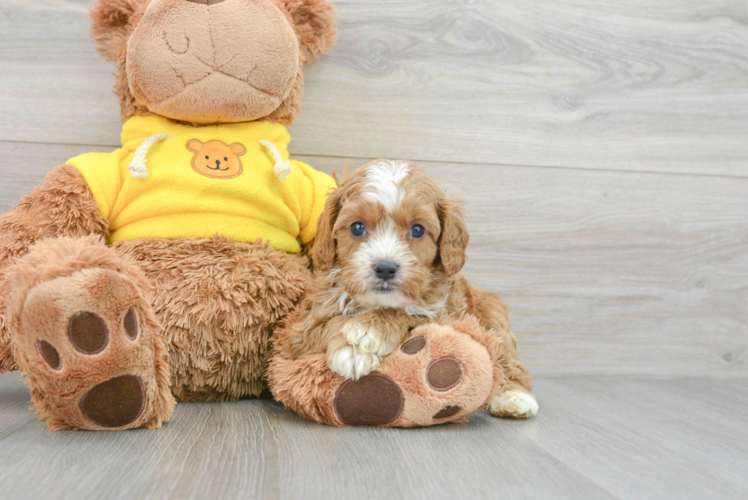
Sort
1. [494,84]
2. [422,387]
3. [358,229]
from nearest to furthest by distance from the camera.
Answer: [422,387] < [358,229] < [494,84]

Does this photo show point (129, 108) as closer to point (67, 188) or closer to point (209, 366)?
point (67, 188)

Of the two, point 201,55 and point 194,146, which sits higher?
point 201,55

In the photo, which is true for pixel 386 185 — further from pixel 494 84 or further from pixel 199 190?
pixel 494 84

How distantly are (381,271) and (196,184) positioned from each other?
1.85ft

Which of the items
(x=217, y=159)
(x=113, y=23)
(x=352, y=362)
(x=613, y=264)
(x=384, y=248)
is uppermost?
(x=113, y=23)

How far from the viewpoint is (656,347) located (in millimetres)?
2121

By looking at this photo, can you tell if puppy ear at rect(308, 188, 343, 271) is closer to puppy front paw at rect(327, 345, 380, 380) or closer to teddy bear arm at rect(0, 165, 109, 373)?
puppy front paw at rect(327, 345, 380, 380)

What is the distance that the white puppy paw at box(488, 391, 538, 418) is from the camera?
1.44 metres

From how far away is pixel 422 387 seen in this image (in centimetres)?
124

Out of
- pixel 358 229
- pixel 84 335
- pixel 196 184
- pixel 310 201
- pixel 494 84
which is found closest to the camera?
pixel 84 335

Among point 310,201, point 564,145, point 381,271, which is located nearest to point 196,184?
point 310,201

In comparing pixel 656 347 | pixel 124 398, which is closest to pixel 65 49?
pixel 124 398

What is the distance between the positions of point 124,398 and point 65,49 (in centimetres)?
124

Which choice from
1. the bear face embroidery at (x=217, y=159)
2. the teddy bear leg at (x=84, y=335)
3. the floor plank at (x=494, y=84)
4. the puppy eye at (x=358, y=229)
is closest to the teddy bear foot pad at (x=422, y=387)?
the puppy eye at (x=358, y=229)
